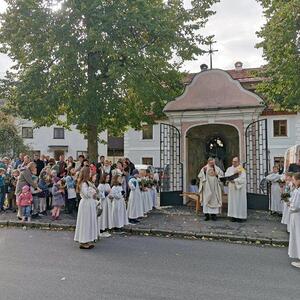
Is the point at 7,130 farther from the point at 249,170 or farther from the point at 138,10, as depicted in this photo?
the point at 249,170

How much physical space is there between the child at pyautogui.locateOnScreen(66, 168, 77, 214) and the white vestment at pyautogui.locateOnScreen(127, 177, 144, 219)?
1932 millimetres

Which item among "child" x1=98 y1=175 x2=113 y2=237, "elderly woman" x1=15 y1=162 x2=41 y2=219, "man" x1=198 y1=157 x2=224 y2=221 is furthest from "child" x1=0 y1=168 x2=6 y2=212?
"man" x1=198 y1=157 x2=224 y2=221

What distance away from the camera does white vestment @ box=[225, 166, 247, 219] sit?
12.0 metres

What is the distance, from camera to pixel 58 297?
209 inches

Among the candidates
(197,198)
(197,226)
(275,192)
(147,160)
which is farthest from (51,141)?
(197,226)

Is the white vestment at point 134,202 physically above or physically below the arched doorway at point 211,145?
below

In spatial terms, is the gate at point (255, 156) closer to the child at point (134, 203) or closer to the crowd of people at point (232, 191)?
the crowd of people at point (232, 191)

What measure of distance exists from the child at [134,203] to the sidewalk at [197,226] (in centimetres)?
30

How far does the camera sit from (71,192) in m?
12.6

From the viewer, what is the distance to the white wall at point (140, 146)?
1523 inches

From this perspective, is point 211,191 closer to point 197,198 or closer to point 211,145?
point 197,198

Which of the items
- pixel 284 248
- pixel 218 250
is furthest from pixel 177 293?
pixel 284 248

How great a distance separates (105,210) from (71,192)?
2.60m

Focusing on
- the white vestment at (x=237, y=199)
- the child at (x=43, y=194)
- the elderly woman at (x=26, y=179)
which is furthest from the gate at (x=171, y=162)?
the elderly woman at (x=26, y=179)
